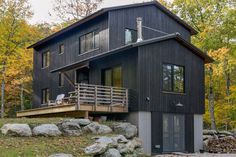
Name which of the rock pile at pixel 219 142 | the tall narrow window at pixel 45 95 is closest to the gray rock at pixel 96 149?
the rock pile at pixel 219 142

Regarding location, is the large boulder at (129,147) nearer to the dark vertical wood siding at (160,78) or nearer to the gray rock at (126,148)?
the gray rock at (126,148)

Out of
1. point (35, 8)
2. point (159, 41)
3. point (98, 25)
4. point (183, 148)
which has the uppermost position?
point (35, 8)

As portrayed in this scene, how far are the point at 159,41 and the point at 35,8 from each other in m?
15.5

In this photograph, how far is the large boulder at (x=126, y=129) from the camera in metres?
15.2

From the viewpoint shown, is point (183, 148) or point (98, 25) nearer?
point (183, 148)

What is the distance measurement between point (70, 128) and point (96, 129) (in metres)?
1.22

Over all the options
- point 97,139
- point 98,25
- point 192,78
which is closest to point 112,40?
point 98,25

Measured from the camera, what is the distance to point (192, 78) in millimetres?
19203

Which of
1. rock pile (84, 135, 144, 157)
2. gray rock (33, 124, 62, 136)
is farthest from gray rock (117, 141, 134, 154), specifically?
gray rock (33, 124, 62, 136)

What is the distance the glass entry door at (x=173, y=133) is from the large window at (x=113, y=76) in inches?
117

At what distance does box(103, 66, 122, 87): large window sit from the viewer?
18.2 m

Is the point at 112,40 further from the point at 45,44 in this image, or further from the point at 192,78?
the point at 45,44

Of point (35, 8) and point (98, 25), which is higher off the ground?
point (35, 8)

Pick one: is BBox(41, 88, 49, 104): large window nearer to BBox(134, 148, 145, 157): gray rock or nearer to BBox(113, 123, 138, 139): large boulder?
BBox(113, 123, 138, 139): large boulder
